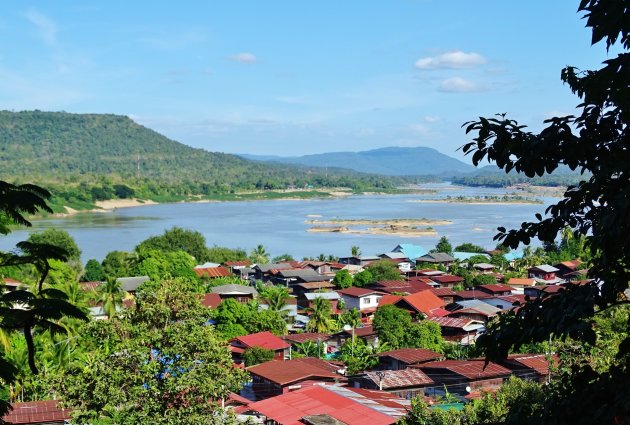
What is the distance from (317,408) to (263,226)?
55.5m

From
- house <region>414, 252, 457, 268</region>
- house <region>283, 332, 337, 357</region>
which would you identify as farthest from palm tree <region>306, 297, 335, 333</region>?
house <region>414, 252, 457, 268</region>

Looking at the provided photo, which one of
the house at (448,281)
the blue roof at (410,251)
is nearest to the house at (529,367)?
the house at (448,281)

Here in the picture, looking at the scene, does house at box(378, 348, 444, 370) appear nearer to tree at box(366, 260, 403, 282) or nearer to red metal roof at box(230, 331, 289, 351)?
red metal roof at box(230, 331, 289, 351)

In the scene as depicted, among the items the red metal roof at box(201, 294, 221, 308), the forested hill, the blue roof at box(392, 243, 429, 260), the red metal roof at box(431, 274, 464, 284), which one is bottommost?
the red metal roof at box(431, 274, 464, 284)

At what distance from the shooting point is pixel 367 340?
21.1m

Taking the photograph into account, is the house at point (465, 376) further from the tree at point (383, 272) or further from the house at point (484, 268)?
the house at point (484, 268)

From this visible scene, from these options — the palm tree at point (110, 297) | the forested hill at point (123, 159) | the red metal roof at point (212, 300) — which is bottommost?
the red metal roof at point (212, 300)

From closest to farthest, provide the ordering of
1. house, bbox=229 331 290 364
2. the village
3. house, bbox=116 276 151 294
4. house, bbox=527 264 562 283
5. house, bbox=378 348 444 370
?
the village → house, bbox=378 348 444 370 → house, bbox=229 331 290 364 → house, bbox=116 276 151 294 → house, bbox=527 264 562 283

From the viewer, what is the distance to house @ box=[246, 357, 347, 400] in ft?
48.9

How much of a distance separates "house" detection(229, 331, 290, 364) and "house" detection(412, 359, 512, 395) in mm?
5043

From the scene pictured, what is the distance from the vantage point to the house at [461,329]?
21.4 m

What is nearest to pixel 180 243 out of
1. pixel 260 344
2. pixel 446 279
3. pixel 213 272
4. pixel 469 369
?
pixel 213 272

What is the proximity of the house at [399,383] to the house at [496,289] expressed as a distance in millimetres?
14176

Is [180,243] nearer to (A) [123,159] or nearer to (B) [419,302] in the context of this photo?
(B) [419,302]
